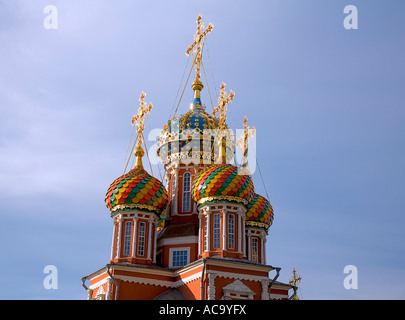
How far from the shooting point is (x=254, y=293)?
Answer: 19.3 m

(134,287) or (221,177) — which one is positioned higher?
(221,177)

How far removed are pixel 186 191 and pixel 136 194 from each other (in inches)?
125

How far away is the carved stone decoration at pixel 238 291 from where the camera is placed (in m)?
18.9

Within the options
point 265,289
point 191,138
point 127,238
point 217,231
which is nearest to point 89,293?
point 127,238

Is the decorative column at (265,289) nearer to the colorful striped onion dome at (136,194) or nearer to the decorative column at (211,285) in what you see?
the decorative column at (211,285)

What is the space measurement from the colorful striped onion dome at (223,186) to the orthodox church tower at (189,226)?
36mm

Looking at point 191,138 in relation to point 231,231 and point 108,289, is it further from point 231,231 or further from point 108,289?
point 108,289

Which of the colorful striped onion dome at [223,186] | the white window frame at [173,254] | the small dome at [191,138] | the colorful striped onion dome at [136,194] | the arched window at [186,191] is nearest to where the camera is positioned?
the colorful striped onion dome at [223,186]

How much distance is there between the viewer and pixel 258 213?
23797mm

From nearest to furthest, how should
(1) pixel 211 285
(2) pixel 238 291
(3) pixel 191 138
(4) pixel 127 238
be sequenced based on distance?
(1) pixel 211 285 → (2) pixel 238 291 → (4) pixel 127 238 → (3) pixel 191 138

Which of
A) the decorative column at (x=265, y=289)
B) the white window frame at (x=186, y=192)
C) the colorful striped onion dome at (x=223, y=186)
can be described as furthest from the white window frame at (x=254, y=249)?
the decorative column at (x=265, y=289)

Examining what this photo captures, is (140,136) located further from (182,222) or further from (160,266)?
(160,266)
